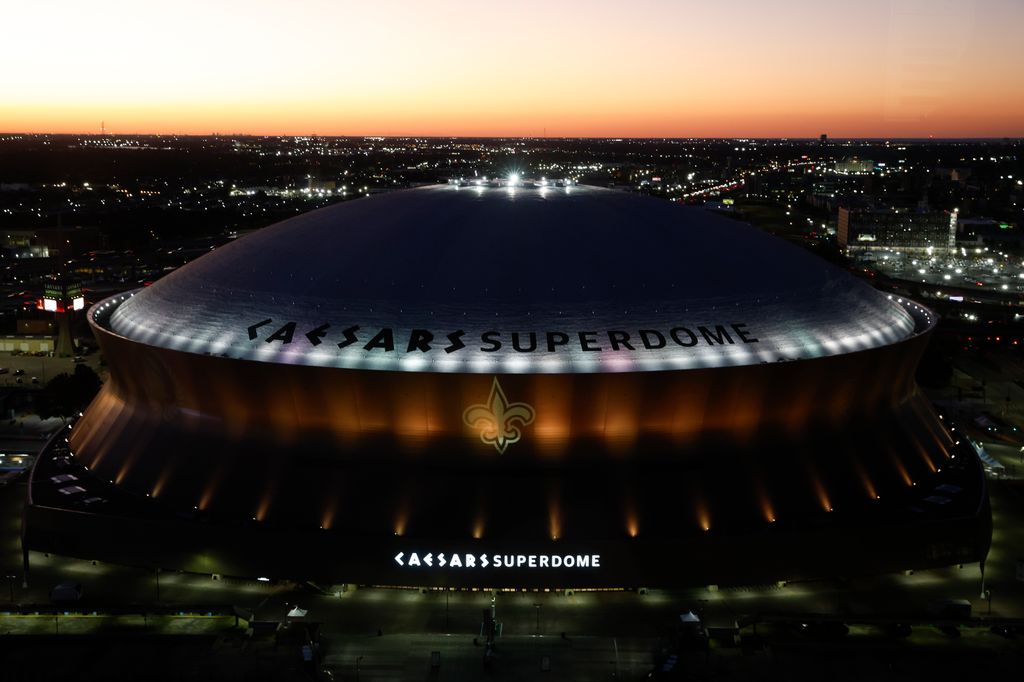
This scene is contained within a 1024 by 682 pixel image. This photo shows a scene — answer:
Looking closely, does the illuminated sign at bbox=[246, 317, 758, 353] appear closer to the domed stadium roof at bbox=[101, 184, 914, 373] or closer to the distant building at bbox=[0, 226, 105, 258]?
the domed stadium roof at bbox=[101, 184, 914, 373]

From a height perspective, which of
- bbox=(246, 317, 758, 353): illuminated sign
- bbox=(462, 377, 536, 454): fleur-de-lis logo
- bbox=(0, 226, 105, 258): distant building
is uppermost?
bbox=(246, 317, 758, 353): illuminated sign

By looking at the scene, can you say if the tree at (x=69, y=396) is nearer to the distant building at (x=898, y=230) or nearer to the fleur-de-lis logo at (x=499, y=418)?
the fleur-de-lis logo at (x=499, y=418)

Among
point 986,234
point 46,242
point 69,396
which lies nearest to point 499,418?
point 69,396

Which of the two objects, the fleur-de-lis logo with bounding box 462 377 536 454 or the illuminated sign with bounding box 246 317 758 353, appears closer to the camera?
the fleur-de-lis logo with bounding box 462 377 536 454

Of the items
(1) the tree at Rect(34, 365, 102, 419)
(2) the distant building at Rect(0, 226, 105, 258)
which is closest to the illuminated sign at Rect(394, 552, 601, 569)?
(1) the tree at Rect(34, 365, 102, 419)

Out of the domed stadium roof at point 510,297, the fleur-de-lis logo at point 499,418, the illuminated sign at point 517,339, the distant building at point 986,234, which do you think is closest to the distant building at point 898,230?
the distant building at point 986,234

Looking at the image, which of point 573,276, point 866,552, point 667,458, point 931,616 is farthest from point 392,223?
point 931,616
